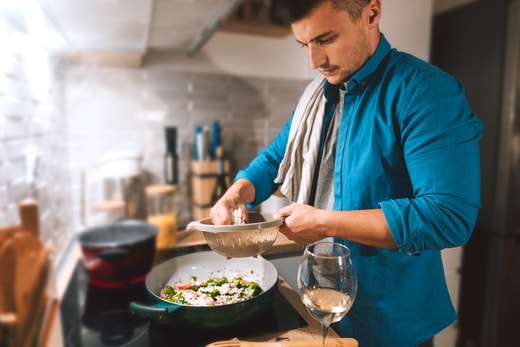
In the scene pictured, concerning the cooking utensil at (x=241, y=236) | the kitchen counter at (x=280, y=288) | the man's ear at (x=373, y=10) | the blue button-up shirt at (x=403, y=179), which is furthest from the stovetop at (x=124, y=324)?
the man's ear at (x=373, y=10)

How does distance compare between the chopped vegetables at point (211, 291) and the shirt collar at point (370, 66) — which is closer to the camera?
the chopped vegetables at point (211, 291)

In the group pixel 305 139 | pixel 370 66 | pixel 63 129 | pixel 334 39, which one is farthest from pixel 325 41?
pixel 63 129

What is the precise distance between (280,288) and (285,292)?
0.06 feet

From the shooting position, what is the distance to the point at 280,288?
0.72m

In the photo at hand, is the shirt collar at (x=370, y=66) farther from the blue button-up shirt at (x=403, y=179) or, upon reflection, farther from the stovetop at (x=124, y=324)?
the stovetop at (x=124, y=324)

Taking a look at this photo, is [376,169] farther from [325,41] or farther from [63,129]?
[63,129]

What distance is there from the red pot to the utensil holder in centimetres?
22

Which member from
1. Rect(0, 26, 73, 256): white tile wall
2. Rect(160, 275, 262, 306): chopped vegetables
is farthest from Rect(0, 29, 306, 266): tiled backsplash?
Rect(160, 275, 262, 306): chopped vegetables

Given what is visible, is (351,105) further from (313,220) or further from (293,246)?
(293,246)

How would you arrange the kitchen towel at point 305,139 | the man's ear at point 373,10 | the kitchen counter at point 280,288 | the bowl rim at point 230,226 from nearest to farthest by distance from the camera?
the kitchen counter at point 280,288, the bowl rim at point 230,226, the man's ear at point 373,10, the kitchen towel at point 305,139

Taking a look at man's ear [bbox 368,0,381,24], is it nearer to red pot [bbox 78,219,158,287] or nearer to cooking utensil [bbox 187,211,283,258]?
cooking utensil [bbox 187,211,283,258]

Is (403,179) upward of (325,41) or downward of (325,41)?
downward

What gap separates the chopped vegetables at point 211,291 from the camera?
0.60 metres

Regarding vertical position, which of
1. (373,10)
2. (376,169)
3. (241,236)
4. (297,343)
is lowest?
(297,343)
